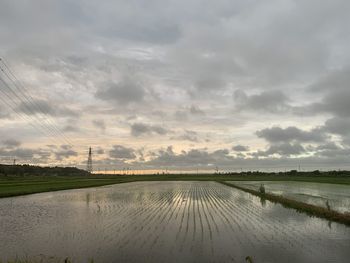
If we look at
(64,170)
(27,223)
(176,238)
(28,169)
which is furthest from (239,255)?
(64,170)

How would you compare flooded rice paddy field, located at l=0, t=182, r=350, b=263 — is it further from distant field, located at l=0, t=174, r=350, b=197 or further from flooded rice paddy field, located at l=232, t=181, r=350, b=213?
distant field, located at l=0, t=174, r=350, b=197

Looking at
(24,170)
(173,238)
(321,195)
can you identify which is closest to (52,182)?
(321,195)

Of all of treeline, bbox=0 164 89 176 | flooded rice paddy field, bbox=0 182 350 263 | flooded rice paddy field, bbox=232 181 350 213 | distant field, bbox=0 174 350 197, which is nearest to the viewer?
flooded rice paddy field, bbox=0 182 350 263

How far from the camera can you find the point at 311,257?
10.6m

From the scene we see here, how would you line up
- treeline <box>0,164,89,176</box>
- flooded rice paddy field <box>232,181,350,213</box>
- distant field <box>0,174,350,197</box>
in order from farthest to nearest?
1. treeline <box>0,164,89,176</box>
2. distant field <box>0,174,350,197</box>
3. flooded rice paddy field <box>232,181,350,213</box>

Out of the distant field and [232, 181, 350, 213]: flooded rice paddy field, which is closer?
[232, 181, 350, 213]: flooded rice paddy field

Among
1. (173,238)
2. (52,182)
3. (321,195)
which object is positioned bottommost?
(173,238)

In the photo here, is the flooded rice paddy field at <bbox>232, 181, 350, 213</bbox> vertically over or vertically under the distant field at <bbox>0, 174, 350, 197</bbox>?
under

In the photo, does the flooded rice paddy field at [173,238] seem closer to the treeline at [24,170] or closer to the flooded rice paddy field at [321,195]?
the flooded rice paddy field at [321,195]

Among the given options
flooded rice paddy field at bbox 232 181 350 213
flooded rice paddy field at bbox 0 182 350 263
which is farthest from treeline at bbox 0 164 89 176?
flooded rice paddy field at bbox 0 182 350 263

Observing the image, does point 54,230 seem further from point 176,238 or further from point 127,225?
point 176,238

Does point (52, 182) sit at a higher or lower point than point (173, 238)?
higher

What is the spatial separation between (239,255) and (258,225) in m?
6.67

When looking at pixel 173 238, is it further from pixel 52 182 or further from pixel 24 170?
pixel 24 170
